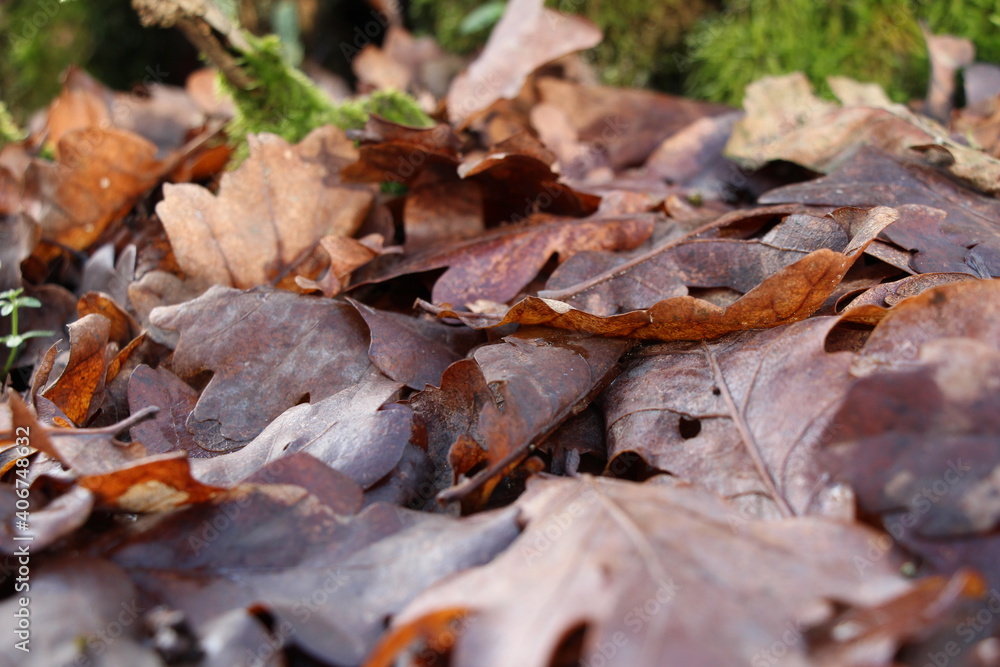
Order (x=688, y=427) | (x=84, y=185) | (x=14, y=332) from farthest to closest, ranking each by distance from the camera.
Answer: (x=84, y=185) → (x=14, y=332) → (x=688, y=427)

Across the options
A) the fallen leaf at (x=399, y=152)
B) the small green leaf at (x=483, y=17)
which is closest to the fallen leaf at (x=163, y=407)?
the fallen leaf at (x=399, y=152)

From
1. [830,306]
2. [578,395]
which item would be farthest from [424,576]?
[830,306]

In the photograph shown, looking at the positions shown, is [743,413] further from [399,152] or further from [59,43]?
[59,43]

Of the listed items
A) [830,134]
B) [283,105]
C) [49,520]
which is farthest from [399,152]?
[830,134]

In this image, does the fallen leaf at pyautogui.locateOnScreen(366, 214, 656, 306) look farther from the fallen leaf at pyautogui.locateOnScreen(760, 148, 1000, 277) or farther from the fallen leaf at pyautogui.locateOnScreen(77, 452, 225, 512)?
the fallen leaf at pyautogui.locateOnScreen(77, 452, 225, 512)

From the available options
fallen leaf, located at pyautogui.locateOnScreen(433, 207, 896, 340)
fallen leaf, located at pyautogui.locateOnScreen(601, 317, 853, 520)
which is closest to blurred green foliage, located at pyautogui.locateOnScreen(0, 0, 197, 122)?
fallen leaf, located at pyautogui.locateOnScreen(433, 207, 896, 340)

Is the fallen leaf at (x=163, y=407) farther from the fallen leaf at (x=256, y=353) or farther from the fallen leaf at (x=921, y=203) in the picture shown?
the fallen leaf at (x=921, y=203)

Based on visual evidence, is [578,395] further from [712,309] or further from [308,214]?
[308,214]
